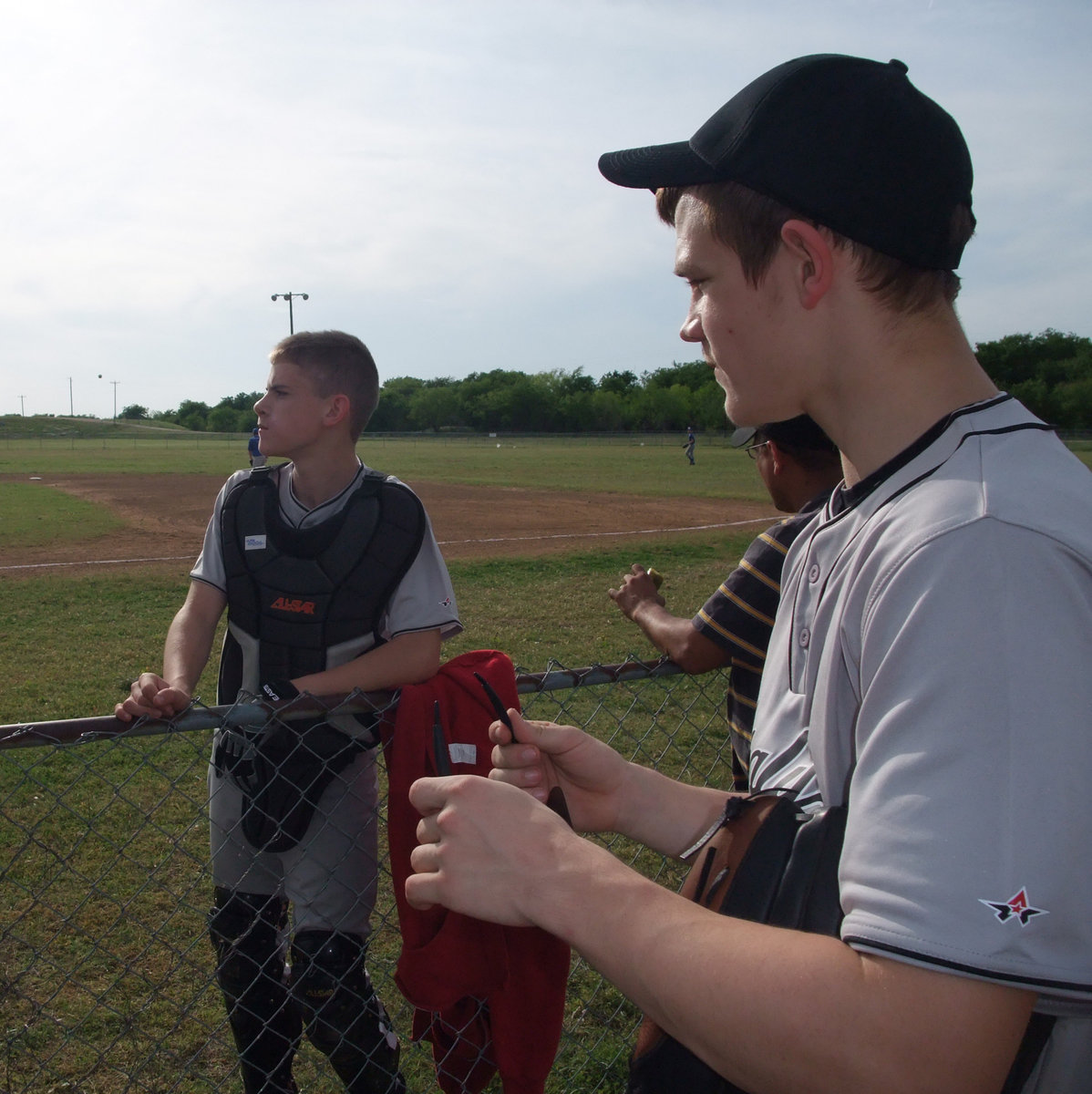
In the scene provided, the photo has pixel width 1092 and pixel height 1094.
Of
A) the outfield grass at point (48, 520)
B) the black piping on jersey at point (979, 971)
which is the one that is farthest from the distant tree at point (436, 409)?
the black piping on jersey at point (979, 971)

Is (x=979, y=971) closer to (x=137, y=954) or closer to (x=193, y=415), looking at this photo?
(x=137, y=954)

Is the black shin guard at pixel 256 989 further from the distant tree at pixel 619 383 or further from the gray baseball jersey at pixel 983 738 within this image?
the distant tree at pixel 619 383

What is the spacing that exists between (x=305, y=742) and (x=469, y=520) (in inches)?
571

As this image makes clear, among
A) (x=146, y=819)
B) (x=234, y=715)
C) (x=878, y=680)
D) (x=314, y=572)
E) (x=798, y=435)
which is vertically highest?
(x=798, y=435)

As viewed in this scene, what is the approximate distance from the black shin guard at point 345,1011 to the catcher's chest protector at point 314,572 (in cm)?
85

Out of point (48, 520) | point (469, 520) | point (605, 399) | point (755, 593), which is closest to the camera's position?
point (755, 593)

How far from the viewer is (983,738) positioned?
0.75 m

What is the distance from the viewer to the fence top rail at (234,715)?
192 centimetres

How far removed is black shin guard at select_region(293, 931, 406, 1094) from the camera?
271 centimetres

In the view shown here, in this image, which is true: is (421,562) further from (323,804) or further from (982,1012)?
(982,1012)

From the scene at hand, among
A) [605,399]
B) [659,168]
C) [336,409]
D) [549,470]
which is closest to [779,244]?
[659,168]

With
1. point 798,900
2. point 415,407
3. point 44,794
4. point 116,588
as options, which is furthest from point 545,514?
point 415,407

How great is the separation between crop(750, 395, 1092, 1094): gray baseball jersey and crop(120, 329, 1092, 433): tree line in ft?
235

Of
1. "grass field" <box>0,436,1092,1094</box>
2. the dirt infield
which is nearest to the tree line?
the dirt infield
